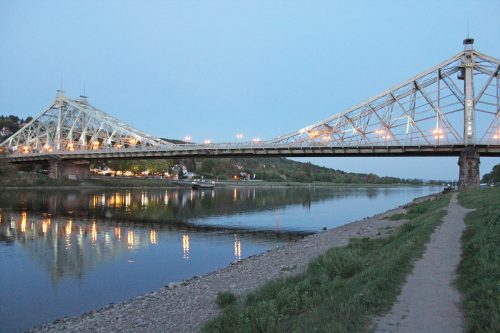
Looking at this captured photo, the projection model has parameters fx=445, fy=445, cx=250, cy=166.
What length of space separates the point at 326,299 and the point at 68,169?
9558 cm

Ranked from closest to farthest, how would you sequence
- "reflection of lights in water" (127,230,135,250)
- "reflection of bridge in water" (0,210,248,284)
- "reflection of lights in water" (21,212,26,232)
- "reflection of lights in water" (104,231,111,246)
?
"reflection of bridge in water" (0,210,248,284) < "reflection of lights in water" (127,230,135,250) < "reflection of lights in water" (104,231,111,246) < "reflection of lights in water" (21,212,26,232)

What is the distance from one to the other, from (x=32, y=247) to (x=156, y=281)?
34.8 ft

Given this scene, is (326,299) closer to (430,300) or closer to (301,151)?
(430,300)

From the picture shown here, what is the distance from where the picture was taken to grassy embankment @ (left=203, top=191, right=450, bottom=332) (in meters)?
7.17

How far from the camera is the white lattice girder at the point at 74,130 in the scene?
95.8 meters

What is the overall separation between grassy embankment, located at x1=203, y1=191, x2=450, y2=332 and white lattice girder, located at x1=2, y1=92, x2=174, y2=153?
3290 inches

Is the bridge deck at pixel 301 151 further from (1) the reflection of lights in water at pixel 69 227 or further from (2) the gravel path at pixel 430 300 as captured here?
(2) the gravel path at pixel 430 300

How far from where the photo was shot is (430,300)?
25.1 ft

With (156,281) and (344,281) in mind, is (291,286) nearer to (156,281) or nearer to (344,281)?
(344,281)

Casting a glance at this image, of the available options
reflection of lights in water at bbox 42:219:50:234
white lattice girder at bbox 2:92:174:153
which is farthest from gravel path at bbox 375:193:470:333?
white lattice girder at bbox 2:92:174:153

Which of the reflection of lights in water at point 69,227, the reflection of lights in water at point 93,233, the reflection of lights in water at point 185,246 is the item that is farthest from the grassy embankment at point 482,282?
the reflection of lights in water at point 69,227

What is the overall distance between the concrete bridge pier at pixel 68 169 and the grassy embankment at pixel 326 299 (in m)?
87.5

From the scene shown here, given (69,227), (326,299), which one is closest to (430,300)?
(326,299)

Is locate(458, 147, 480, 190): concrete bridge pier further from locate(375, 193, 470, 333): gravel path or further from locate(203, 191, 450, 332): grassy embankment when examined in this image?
locate(375, 193, 470, 333): gravel path
